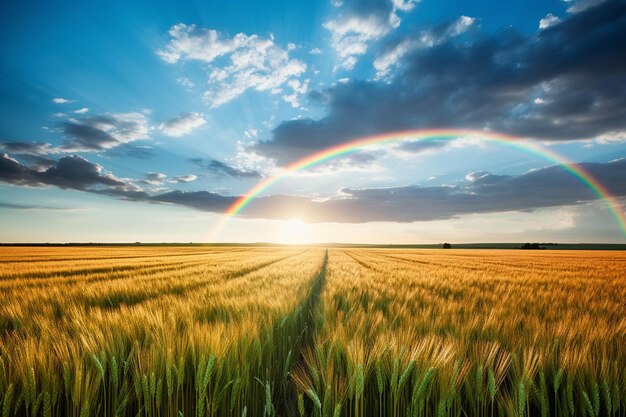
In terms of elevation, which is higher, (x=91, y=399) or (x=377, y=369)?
(x=377, y=369)

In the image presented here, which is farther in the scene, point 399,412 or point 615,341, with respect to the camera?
point 615,341

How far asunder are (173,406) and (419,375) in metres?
1.58

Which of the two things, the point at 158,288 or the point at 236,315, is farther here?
the point at 158,288

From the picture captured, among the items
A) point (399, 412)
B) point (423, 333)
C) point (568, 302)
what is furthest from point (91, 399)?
point (568, 302)

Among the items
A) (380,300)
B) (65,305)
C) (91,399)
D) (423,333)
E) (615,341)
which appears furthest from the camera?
(380,300)

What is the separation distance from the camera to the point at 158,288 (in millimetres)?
7281

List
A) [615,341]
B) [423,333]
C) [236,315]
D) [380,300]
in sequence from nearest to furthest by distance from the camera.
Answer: [615,341], [423,333], [236,315], [380,300]

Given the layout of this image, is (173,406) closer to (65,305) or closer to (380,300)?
(380,300)

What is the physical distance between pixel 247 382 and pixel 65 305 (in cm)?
472

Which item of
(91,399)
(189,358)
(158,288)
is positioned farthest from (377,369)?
(158,288)

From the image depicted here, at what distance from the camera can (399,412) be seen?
184cm

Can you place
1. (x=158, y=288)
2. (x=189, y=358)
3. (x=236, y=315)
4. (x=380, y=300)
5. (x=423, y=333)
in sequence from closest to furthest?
(x=189, y=358) < (x=423, y=333) < (x=236, y=315) < (x=380, y=300) < (x=158, y=288)

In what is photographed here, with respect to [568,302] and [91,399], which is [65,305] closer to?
[91,399]

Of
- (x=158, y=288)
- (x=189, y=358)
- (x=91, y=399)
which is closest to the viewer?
(x=91, y=399)
